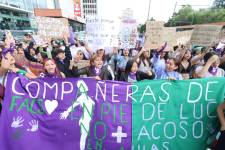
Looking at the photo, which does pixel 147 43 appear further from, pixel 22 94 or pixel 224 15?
pixel 224 15

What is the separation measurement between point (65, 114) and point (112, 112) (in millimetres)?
575

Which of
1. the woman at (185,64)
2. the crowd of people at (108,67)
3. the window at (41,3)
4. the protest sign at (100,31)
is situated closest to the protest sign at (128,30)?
the protest sign at (100,31)

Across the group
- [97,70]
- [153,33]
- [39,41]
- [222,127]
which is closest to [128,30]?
[153,33]

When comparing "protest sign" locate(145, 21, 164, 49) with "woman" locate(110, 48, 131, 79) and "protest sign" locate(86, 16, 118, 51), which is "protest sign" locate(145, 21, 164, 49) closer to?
"woman" locate(110, 48, 131, 79)

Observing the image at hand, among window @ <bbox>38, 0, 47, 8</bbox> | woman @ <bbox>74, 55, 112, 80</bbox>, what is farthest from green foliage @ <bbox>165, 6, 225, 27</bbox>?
woman @ <bbox>74, 55, 112, 80</bbox>

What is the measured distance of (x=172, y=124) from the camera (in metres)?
3.17

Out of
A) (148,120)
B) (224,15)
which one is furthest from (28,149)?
(224,15)

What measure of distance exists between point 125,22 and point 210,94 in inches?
81.2

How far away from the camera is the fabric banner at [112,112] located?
3.11 metres

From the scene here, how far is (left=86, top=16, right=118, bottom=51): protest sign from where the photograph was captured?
4.49m

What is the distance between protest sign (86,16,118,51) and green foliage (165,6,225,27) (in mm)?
52929

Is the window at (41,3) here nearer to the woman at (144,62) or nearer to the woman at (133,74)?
the woman at (144,62)

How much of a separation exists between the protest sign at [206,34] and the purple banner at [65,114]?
307 cm

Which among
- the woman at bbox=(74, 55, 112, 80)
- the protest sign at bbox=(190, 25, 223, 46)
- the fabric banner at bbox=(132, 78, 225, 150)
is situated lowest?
the fabric banner at bbox=(132, 78, 225, 150)
